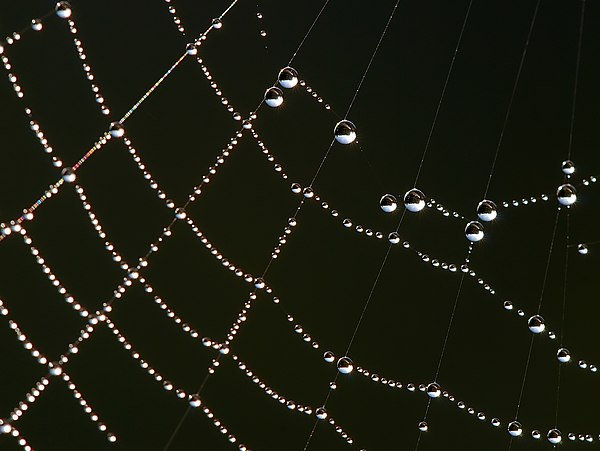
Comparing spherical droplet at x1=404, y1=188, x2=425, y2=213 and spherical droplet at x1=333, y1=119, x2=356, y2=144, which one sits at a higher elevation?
spherical droplet at x1=404, y1=188, x2=425, y2=213

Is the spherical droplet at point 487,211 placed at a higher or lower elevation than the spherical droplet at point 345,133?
higher

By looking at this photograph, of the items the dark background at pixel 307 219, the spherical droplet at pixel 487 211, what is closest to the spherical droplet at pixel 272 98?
the spherical droplet at pixel 487 211

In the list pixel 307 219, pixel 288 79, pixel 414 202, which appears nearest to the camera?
pixel 288 79

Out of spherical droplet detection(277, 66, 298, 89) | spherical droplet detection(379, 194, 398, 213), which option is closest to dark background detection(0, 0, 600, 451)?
spherical droplet detection(379, 194, 398, 213)

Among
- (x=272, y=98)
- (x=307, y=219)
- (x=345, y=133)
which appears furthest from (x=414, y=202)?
(x=307, y=219)

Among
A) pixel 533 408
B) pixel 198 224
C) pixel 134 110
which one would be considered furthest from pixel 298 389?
pixel 134 110

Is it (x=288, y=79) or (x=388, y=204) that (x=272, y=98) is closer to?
(x=288, y=79)

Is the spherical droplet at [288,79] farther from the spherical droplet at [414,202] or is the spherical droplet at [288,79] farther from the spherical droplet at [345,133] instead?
the spherical droplet at [414,202]

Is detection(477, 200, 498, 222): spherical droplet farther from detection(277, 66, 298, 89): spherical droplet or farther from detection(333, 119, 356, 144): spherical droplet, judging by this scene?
detection(277, 66, 298, 89): spherical droplet
